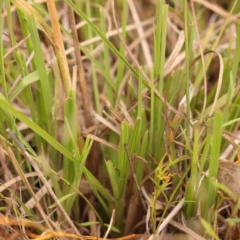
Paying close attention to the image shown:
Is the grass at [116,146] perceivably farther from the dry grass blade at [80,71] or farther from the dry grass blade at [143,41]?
the dry grass blade at [143,41]

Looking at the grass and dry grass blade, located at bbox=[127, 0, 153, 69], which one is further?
dry grass blade, located at bbox=[127, 0, 153, 69]

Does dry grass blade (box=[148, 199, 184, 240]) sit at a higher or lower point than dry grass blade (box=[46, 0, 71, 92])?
lower

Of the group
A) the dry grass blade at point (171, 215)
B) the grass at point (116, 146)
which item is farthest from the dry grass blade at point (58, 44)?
the dry grass blade at point (171, 215)

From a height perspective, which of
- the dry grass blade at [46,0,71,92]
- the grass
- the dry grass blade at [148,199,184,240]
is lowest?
the dry grass blade at [148,199,184,240]

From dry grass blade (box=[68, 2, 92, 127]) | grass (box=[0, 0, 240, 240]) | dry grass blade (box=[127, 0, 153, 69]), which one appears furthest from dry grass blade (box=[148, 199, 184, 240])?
dry grass blade (box=[127, 0, 153, 69])

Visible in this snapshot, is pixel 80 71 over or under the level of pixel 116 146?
over

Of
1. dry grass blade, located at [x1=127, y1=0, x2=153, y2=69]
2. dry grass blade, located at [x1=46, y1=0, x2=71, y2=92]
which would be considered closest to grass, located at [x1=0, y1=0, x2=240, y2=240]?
dry grass blade, located at [x1=46, y1=0, x2=71, y2=92]

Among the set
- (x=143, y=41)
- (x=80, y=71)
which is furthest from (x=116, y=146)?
(x=143, y=41)

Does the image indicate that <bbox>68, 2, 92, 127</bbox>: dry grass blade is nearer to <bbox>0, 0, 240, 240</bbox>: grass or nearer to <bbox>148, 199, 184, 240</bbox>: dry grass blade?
<bbox>0, 0, 240, 240</bbox>: grass

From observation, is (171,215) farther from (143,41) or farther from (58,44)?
(143,41)
